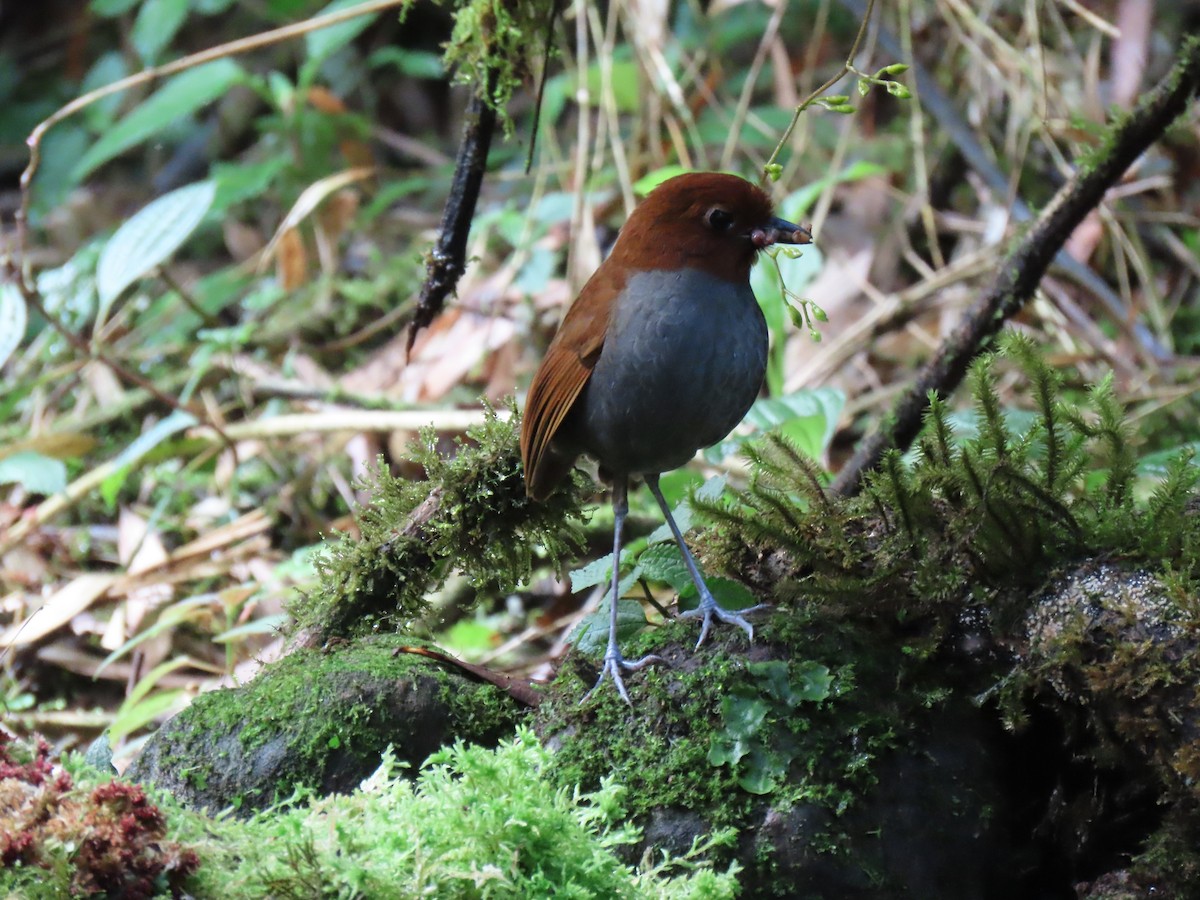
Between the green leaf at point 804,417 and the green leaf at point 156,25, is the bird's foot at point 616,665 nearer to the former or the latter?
the green leaf at point 804,417

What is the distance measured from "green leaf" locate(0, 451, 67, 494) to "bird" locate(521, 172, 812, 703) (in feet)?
8.17

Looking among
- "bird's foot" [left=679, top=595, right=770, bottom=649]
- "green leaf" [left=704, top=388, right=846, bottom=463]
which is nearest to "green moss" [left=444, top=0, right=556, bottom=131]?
"green leaf" [left=704, top=388, right=846, bottom=463]

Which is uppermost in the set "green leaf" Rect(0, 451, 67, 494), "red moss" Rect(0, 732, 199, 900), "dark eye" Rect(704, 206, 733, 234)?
"dark eye" Rect(704, 206, 733, 234)

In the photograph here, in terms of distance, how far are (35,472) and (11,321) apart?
597mm

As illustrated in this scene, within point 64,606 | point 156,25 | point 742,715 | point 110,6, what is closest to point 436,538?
point 742,715

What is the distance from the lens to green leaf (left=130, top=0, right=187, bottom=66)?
625 centimetres

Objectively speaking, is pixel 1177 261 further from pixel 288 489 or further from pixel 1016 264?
pixel 288 489

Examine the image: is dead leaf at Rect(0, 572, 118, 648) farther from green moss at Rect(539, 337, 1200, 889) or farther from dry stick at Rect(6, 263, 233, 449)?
green moss at Rect(539, 337, 1200, 889)

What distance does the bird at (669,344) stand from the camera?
7.57 feet

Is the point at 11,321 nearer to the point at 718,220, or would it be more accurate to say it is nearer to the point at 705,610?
the point at 718,220

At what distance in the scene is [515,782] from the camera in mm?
1792

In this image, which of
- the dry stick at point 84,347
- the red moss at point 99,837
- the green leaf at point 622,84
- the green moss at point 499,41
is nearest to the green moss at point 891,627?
the red moss at point 99,837

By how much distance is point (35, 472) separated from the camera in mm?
4227

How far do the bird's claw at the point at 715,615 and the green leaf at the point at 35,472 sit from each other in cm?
282
